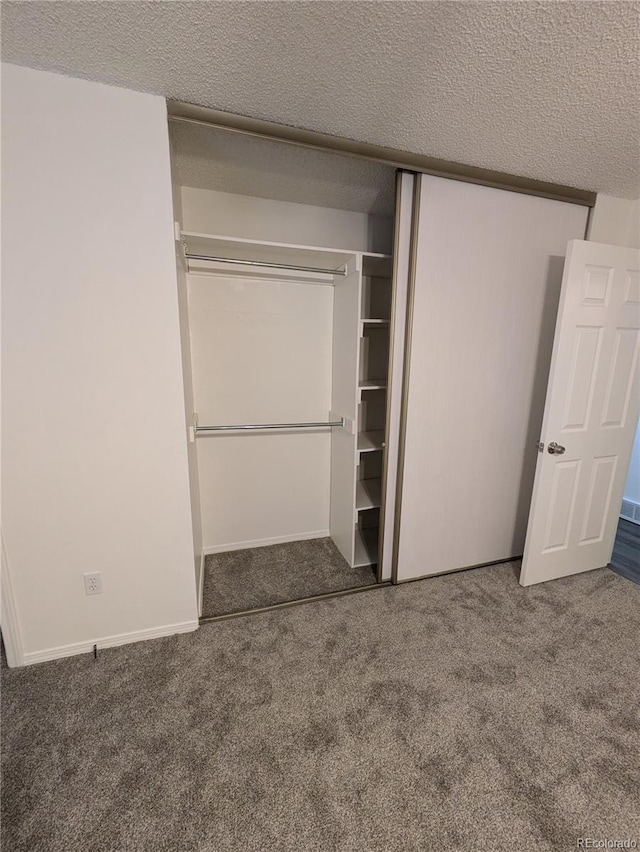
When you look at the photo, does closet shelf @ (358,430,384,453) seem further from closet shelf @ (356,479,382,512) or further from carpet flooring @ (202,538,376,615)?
carpet flooring @ (202,538,376,615)

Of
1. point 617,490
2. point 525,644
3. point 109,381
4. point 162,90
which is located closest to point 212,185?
point 162,90

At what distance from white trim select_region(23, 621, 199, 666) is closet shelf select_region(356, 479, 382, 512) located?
1.19 meters

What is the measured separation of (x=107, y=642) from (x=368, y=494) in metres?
1.72

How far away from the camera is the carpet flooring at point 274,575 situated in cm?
214

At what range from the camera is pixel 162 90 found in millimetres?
1407

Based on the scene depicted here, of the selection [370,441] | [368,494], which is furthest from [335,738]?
[370,441]

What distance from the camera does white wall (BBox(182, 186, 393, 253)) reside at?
223 cm

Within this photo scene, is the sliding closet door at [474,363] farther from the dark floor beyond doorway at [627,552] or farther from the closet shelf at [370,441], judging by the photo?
the dark floor beyond doorway at [627,552]

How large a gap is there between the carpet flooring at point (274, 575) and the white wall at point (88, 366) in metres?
0.46

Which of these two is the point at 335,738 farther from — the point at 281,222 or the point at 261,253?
the point at 281,222

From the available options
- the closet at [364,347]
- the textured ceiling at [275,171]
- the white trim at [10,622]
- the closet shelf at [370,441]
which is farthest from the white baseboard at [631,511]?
the white trim at [10,622]

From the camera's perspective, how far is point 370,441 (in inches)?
98.2

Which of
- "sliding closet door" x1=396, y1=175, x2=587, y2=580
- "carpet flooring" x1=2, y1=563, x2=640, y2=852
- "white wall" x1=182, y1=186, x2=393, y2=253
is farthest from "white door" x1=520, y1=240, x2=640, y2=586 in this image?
"white wall" x1=182, y1=186, x2=393, y2=253

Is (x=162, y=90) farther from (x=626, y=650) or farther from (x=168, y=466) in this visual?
(x=626, y=650)
